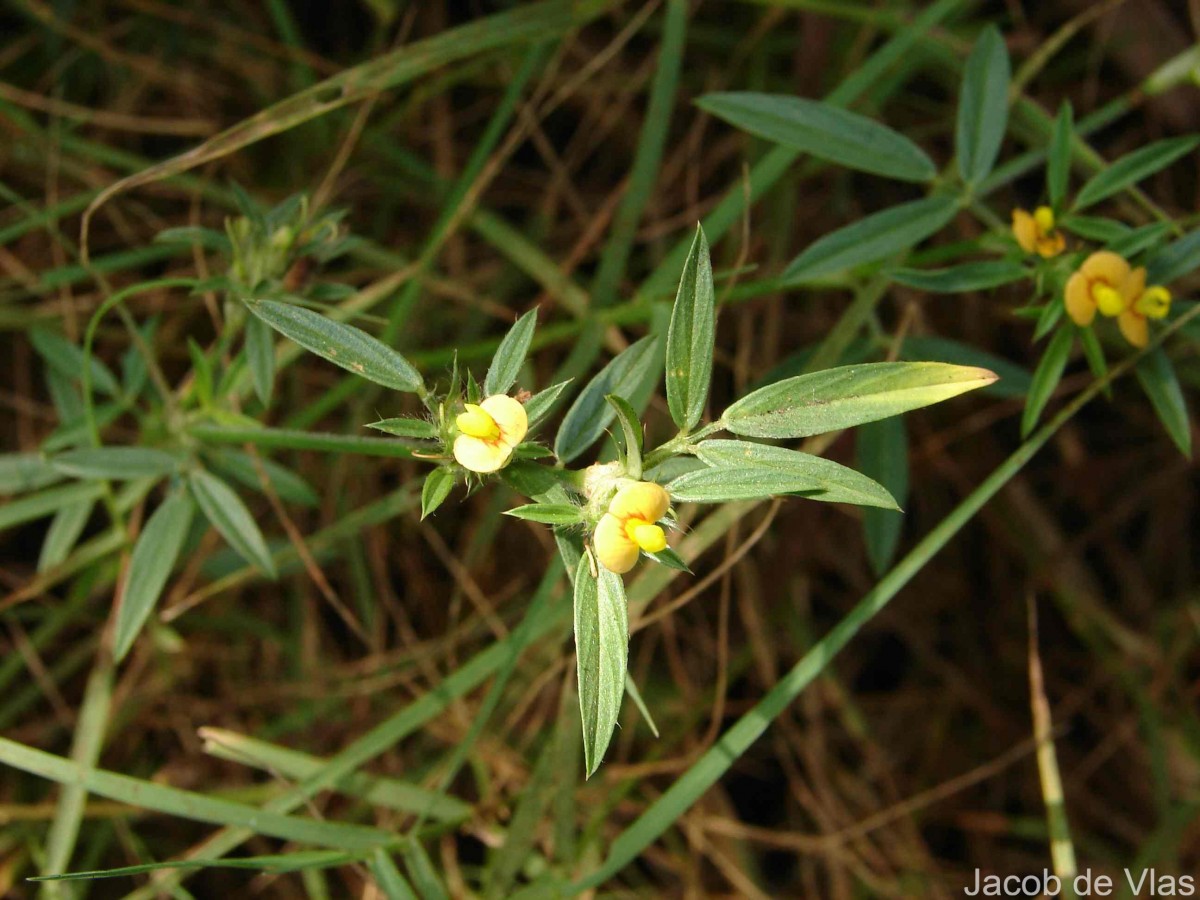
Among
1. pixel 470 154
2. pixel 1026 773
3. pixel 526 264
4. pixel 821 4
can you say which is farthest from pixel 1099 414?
pixel 470 154

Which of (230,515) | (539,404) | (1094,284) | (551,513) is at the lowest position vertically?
(551,513)

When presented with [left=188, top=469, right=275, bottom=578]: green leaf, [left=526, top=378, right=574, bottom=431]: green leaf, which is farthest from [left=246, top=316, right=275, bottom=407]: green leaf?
[left=526, top=378, right=574, bottom=431]: green leaf

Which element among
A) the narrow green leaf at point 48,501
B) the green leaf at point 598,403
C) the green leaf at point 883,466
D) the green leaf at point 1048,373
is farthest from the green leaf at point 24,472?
the green leaf at point 1048,373

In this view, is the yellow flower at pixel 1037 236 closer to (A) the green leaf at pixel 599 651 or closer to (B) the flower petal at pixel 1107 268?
(B) the flower petal at pixel 1107 268

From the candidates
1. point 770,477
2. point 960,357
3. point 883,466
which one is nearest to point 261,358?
point 770,477

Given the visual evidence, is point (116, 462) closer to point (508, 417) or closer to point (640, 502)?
point (508, 417)
